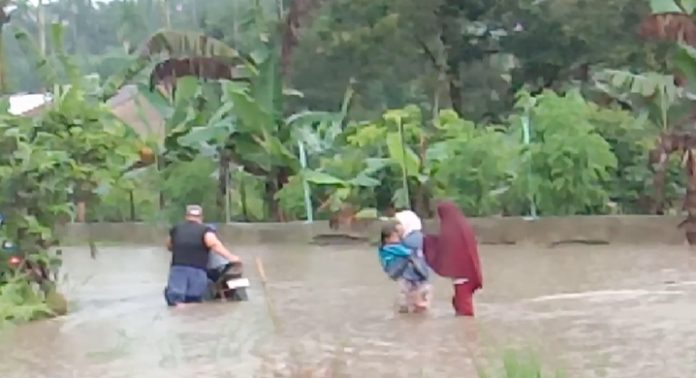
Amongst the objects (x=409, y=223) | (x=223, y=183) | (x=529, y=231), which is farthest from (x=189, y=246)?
(x=223, y=183)

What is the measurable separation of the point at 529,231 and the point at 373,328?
33.4ft

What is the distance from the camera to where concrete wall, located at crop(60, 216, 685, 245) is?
21531 mm

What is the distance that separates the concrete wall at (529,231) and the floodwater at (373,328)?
2282 millimetres

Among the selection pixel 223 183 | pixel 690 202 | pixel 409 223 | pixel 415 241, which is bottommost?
pixel 690 202

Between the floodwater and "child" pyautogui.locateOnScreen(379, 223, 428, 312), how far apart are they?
0.22 m

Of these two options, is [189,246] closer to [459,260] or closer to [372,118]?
[459,260]

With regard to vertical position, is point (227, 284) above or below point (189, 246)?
below

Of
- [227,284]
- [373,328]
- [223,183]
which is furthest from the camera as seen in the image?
[223,183]

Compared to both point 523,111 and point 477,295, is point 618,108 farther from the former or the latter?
point 477,295

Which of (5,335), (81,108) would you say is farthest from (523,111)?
(5,335)

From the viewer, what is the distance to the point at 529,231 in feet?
73.8

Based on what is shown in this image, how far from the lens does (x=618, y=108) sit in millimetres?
24141

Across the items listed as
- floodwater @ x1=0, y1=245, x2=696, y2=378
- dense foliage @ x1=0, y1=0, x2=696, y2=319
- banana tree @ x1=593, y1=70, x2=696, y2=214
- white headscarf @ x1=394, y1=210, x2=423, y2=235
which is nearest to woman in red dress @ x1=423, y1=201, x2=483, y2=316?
floodwater @ x1=0, y1=245, x2=696, y2=378

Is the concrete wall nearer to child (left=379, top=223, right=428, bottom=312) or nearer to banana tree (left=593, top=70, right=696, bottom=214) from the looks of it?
banana tree (left=593, top=70, right=696, bottom=214)
